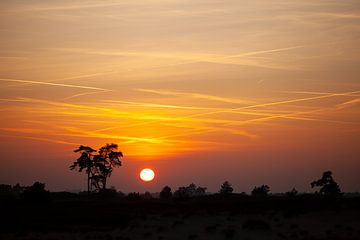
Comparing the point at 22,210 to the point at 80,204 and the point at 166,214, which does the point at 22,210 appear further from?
the point at 166,214

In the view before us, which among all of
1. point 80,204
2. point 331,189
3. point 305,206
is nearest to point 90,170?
point 80,204

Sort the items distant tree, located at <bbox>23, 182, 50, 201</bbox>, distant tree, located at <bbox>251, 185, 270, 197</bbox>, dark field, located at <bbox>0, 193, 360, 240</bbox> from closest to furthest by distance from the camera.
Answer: dark field, located at <bbox>0, 193, 360, 240</bbox> → distant tree, located at <bbox>23, 182, 50, 201</bbox> → distant tree, located at <bbox>251, 185, 270, 197</bbox>

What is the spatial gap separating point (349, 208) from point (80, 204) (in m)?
38.4

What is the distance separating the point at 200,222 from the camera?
5219cm

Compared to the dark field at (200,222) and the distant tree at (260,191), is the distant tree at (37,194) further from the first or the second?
the distant tree at (260,191)

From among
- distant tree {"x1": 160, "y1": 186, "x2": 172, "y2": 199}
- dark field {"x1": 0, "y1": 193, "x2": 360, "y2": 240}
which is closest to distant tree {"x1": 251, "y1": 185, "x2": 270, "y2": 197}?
distant tree {"x1": 160, "y1": 186, "x2": 172, "y2": 199}

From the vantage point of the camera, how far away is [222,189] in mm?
125938

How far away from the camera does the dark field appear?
47156 millimetres

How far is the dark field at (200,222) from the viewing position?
4716 cm

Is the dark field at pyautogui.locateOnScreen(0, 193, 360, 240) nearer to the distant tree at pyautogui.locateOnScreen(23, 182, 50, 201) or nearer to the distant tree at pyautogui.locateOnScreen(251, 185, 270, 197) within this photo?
the distant tree at pyautogui.locateOnScreen(23, 182, 50, 201)

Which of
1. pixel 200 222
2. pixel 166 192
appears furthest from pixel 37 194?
pixel 166 192

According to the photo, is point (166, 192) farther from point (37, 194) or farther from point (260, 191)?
point (37, 194)

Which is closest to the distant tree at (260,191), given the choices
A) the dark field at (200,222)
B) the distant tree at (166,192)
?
the distant tree at (166,192)

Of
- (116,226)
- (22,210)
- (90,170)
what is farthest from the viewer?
(90,170)
